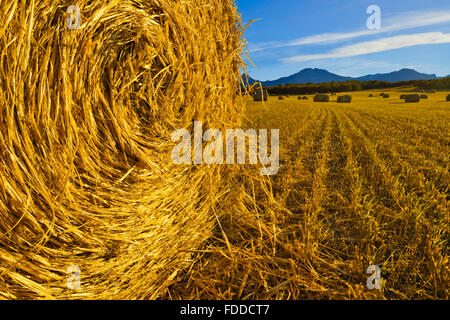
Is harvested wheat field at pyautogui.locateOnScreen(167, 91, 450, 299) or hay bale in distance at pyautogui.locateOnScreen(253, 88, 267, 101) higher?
hay bale in distance at pyautogui.locateOnScreen(253, 88, 267, 101)

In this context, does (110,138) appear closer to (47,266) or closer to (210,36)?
(47,266)

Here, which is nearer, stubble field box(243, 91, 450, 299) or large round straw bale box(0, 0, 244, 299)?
large round straw bale box(0, 0, 244, 299)

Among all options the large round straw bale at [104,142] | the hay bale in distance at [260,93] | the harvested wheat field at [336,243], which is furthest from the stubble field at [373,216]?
the large round straw bale at [104,142]

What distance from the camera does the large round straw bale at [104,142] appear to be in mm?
1444

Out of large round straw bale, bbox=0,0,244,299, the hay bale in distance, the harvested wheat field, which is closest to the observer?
large round straw bale, bbox=0,0,244,299

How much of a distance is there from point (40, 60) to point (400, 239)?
117 inches

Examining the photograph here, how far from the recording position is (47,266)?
1588 millimetres

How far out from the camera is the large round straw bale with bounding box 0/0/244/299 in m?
1.44

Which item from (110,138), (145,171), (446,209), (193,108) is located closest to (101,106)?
(110,138)

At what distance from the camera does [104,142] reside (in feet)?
6.02

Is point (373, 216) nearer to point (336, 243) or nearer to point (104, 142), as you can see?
point (336, 243)

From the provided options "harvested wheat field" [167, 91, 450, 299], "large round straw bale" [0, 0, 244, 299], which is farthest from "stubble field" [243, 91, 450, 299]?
"large round straw bale" [0, 0, 244, 299]

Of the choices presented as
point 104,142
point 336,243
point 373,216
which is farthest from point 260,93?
point 104,142

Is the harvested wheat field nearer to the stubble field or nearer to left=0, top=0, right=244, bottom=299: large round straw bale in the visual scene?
the stubble field
